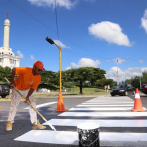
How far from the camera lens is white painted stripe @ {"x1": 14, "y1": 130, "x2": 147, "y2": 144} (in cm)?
357

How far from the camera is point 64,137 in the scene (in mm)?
3756

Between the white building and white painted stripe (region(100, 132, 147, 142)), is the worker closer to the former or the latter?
white painted stripe (region(100, 132, 147, 142))

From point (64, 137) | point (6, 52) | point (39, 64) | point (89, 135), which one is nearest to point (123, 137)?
point (64, 137)

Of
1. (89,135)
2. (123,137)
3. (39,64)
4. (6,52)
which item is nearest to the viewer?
(89,135)

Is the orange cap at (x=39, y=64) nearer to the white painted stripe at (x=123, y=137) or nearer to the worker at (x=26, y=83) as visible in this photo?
the worker at (x=26, y=83)

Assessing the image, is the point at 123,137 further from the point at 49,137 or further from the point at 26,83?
the point at 26,83

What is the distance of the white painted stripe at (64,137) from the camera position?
11.7 ft

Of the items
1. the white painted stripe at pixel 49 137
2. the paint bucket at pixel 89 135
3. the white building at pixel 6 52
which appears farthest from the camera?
the white building at pixel 6 52

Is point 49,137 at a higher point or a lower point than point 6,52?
lower

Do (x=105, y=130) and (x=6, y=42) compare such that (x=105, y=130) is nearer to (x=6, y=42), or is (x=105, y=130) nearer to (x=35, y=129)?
(x=35, y=129)

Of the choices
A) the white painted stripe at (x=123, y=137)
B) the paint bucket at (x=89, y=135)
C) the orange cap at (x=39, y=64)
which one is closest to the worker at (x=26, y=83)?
the orange cap at (x=39, y=64)

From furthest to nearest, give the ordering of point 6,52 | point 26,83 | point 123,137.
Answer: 1. point 6,52
2. point 26,83
3. point 123,137

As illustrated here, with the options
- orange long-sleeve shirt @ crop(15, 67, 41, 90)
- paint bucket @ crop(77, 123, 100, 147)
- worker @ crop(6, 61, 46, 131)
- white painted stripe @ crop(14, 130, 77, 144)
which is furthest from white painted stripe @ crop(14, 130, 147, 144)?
orange long-sleeve shirt @ crop(15, 67, 41, 90)

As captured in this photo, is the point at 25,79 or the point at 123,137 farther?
the point at 25,79
